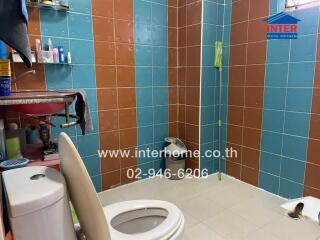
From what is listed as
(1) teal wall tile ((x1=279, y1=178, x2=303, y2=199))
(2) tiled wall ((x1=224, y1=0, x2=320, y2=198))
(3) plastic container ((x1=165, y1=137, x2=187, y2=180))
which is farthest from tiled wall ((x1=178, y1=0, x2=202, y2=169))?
(1) teal wall tile ((x1=279, y1=178, x2=303, y2=199))

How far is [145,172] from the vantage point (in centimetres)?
258

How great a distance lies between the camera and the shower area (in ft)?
6.25

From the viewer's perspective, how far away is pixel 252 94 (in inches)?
89.2

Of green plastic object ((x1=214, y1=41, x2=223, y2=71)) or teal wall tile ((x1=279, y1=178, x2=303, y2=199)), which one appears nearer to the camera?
teal wall tile ((x1=279, y1=178, x2=303, y2=199))

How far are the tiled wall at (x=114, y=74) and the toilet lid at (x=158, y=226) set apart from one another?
97 centimetres

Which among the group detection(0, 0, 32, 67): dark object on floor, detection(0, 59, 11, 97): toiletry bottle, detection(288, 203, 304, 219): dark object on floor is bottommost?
detection(288, 203, 304, 219): dark object on floor

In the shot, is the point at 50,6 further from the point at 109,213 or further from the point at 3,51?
the point at 109,213

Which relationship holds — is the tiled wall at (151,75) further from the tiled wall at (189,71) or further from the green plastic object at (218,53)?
the green plastic object at (218,53)

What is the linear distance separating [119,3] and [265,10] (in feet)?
4.13

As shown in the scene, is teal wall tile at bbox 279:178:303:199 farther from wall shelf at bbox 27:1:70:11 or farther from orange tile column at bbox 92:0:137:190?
wall shelf at bbox 27:1:70:11

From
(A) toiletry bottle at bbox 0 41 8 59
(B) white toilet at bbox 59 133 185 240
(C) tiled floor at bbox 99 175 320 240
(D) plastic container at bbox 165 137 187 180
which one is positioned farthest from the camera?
(D) plastic container at bbox 165 137 187 180

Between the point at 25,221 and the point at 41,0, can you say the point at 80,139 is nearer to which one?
the point at 41,0

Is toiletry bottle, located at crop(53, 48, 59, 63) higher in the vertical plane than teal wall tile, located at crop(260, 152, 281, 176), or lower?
higher

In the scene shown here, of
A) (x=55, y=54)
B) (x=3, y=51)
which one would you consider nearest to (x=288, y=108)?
(x=55, y=54)
